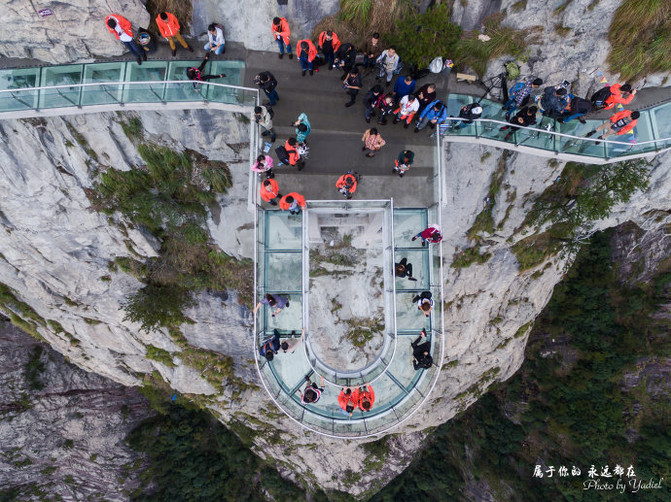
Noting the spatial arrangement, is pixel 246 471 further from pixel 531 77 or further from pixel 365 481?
pixel 531 77

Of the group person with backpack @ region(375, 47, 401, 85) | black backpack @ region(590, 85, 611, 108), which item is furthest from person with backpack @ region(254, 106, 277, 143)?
black backpack @ region(590, 85, 611, 108)

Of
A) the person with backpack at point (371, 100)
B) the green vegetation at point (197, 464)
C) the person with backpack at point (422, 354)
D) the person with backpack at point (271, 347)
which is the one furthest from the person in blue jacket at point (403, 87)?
the green vegetation at point (197, 464)

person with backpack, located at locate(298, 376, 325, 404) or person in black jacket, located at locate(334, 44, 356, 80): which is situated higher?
person in black jacket, located at locate(334, 44, 356, 80)

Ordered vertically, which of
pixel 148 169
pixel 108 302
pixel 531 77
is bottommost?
pixel 108 302

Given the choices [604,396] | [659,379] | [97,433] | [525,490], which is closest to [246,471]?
[97,433]

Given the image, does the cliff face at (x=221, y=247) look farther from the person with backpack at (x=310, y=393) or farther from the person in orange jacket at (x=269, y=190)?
the person with backpack at (x=310, y=393)

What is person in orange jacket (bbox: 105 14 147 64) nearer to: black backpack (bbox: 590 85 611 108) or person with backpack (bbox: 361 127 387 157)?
person with backpack (bbox: 361 127 387 157)
